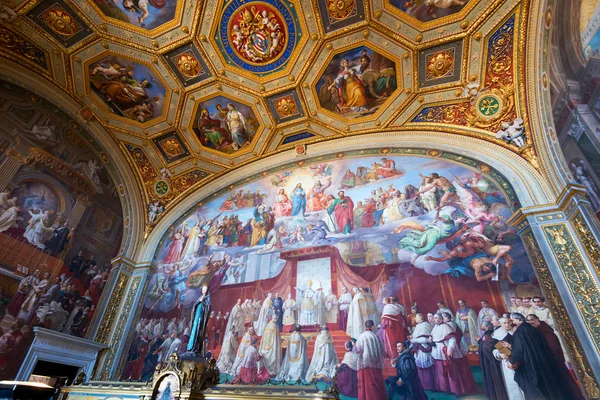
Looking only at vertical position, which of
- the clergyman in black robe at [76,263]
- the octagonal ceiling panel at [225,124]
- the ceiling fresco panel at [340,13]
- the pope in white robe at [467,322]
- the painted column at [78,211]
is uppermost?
the ceiling fresco panel at [340,13]

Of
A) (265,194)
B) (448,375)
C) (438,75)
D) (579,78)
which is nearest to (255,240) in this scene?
(265,194)

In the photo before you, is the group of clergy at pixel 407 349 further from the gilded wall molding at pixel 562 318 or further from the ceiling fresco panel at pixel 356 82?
the ceiling fresco panel at pixel 356 82

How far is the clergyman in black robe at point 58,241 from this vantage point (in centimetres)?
973

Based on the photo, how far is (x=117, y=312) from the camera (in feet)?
33.0

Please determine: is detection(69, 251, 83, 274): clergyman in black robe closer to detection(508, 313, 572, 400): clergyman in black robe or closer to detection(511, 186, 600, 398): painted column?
detection(508, 313, 572, 400): clergyman in black robe

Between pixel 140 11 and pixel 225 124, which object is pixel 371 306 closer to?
pixel 225 124

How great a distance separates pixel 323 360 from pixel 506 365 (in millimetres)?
3565

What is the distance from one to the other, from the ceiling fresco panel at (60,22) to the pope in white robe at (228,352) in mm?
9304

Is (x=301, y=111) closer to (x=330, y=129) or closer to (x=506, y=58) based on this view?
(x=330, y=129)

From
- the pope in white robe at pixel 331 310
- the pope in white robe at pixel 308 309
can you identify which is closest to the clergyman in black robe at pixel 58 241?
the pope in white robe at pixel 308 309

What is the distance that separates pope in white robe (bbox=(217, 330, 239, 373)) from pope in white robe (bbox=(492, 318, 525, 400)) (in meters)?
5.81

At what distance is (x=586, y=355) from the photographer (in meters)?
5.52

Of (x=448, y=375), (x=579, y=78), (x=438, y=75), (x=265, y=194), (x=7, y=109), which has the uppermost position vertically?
(x=438, y=75)

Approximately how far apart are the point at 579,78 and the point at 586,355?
4.88 metres
